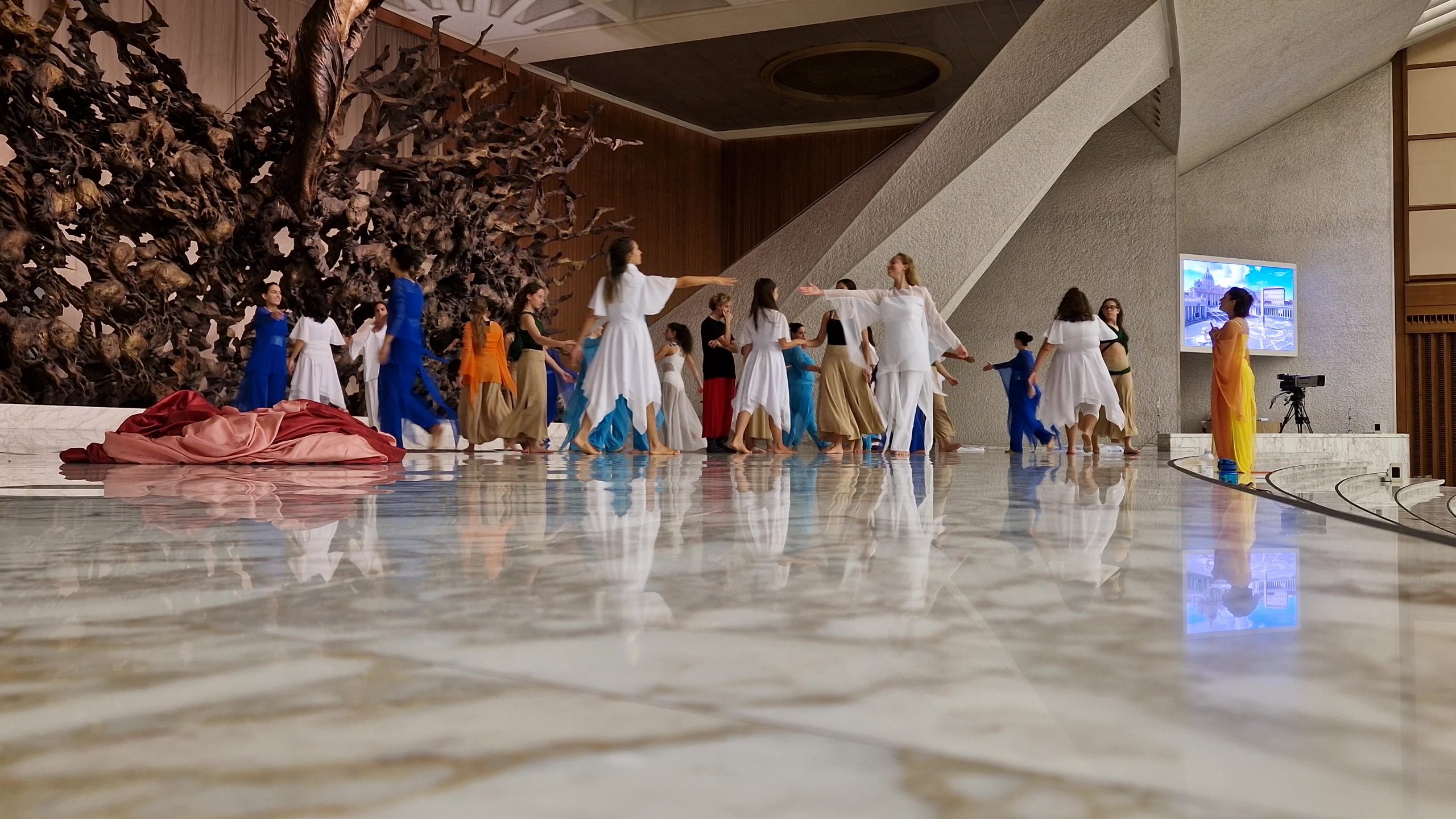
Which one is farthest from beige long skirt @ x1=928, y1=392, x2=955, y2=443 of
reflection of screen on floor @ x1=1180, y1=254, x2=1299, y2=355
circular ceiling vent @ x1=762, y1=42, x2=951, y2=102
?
circular ceiling vent @ x1=762, y1=42, x2=951, y2=102

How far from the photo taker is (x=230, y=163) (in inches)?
426

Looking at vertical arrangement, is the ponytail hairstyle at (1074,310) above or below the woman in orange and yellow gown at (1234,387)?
above

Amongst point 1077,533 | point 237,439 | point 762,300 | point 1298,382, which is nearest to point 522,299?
point 762,300

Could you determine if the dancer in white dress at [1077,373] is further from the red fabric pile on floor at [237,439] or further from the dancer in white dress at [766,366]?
the red fabric pile on floor at [237,439]

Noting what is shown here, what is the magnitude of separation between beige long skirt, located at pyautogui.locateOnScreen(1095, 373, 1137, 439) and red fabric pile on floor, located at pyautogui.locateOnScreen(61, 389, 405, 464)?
23.0 feet

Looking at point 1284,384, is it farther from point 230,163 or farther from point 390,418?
point 230,163

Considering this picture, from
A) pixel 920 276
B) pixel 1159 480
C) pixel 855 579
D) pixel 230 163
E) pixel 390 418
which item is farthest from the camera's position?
pixel 920 276

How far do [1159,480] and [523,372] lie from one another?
20.1 feet

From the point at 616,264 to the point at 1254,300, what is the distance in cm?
1228

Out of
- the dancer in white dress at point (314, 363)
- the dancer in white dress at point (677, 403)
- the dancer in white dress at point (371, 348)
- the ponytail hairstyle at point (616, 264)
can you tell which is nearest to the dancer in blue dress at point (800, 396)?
the dancer in white dress at point (677, 403)

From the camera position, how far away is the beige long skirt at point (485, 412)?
9430 millimetres

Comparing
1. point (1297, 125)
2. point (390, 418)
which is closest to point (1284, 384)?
point (1297, 125)

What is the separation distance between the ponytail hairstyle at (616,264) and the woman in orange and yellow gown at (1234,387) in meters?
4.17

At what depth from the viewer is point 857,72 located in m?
19.6
